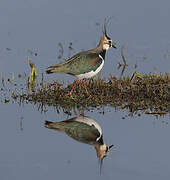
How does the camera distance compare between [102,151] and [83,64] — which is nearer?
[102,151]

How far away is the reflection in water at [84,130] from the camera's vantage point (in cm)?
798

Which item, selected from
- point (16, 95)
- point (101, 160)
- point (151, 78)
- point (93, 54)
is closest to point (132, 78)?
point (151, 78)

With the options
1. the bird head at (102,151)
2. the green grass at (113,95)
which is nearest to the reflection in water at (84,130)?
the bird head at (102,151)

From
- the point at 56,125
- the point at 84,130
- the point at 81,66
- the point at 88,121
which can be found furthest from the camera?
the point at 81,66

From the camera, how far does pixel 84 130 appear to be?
8.53m

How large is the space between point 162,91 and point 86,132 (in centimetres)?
226

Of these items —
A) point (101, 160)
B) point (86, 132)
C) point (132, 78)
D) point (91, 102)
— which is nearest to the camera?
point (101, 160)

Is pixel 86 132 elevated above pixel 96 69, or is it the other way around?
pixel 96 69

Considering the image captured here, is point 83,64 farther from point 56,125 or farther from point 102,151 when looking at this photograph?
point 102,151

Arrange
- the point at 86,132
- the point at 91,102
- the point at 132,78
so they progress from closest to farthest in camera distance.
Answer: the point at 86,132, the point at 91,102, the point at 132,78

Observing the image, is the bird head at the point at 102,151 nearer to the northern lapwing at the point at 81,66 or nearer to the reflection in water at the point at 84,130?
the reflection in water at the point at 84,130

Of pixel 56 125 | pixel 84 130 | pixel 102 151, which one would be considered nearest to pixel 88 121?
pixel 84 130

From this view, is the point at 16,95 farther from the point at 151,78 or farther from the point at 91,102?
the point at 151,78

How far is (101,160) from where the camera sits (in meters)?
7.34
